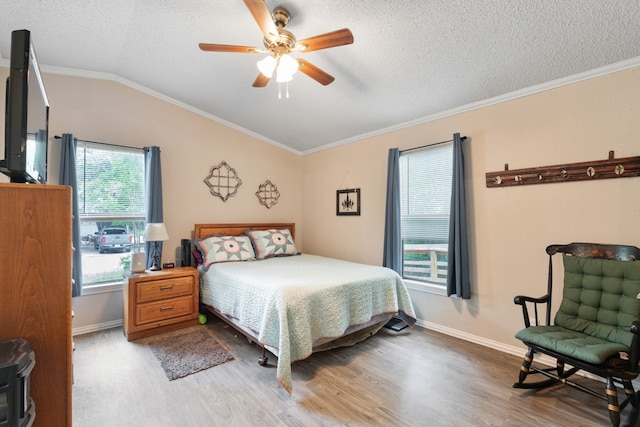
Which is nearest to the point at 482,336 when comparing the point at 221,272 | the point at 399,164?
the point at 399,164

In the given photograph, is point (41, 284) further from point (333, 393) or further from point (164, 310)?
point (164, 310)

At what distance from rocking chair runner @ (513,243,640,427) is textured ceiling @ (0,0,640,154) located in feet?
4.90

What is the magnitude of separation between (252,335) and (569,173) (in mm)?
3034

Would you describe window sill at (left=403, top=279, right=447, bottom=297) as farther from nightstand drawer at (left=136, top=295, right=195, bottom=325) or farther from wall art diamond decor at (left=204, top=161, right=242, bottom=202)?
wall art diamond decor at (left=204, top=161, right=242, bottom=202)

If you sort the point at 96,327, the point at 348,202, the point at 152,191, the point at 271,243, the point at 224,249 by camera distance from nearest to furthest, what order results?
the point at 96,327 < the point at 152,191 < the point at 224,249 < the point at 271,243 < the point at 348,202

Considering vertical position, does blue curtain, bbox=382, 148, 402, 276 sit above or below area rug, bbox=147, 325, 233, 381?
above

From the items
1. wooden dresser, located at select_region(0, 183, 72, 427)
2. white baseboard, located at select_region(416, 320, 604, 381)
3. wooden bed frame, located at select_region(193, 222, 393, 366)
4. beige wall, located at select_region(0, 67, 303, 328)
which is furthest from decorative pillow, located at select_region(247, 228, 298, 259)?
wooden dresser, located at select_region(0, 183, 72, 427)

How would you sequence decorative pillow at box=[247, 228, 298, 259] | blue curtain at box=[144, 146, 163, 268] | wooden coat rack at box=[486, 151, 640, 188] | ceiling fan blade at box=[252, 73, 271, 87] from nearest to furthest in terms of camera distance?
wooden coat rack at box=[486, 151, 640, 188] < ceiling fan blade at box=[252, 73, 271, 87] < blue curtain at box=[144, 146, 163, 268] < decorative pillow at box=[247, 228, 298, 259]

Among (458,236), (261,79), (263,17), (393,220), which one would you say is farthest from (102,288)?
(458,236)

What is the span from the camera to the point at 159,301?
3.13 metres

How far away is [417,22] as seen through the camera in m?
2.06

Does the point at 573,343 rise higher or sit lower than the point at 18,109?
lower

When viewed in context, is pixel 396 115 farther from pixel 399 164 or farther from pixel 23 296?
pixel 23 296

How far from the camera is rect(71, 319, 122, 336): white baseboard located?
3.13m
